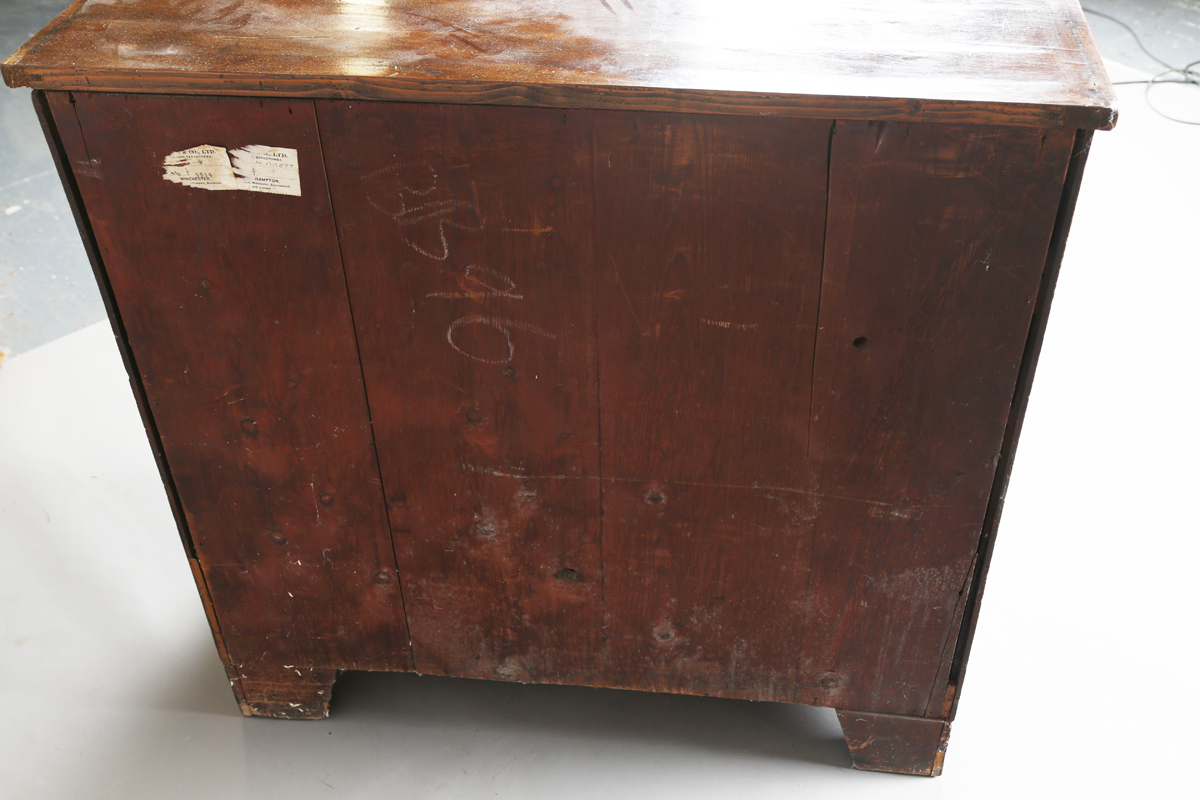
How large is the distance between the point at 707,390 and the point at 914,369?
0.92 feet

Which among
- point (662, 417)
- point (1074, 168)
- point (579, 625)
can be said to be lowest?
point (579, 625)

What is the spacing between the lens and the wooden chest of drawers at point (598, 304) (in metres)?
1.27

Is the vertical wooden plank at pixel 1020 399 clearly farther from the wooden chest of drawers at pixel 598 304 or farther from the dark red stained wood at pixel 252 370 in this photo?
the dark red stained wood at pixel 252 370

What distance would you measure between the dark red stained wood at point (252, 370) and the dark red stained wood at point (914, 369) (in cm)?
68

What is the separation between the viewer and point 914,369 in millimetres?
1400

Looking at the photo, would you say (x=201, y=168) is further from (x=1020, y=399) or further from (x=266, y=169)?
(x=1020, y=399)

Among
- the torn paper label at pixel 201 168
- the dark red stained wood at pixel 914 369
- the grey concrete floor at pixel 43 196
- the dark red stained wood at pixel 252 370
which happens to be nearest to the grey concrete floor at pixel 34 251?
the grey concrete floor at pixel 43 196

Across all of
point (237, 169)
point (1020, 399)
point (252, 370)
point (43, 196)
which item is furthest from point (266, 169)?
point (43, 196)

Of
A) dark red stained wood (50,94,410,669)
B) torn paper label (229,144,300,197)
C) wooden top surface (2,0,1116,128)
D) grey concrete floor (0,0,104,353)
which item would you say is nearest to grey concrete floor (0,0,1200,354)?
grey concrete floor (0,0,104,353)

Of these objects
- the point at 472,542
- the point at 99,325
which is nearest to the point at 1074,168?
the point at 472,542

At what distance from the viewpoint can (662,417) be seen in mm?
1492

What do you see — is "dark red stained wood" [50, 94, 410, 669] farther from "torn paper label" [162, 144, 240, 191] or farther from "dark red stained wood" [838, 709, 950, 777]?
"dark red stained wood" [838, 709, 950, 777]

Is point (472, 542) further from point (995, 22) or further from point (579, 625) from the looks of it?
point (995, 22)

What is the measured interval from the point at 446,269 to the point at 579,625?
664mm
